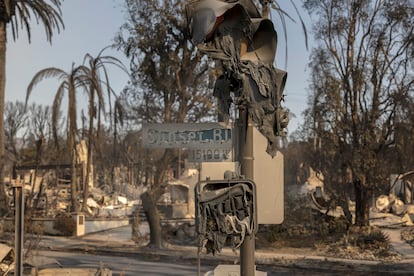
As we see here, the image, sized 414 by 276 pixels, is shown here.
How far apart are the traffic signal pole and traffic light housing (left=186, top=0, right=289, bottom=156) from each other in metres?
0.07

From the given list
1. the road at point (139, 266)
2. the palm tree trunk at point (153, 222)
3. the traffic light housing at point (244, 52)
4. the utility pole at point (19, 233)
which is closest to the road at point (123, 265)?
the road at point (139, 266)

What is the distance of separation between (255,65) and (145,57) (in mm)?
19454

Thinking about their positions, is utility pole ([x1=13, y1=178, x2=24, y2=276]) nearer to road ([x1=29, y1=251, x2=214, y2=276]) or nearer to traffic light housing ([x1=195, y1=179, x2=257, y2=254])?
traffic light housing ([x1=195, y1=179, x2=257, y2=254])

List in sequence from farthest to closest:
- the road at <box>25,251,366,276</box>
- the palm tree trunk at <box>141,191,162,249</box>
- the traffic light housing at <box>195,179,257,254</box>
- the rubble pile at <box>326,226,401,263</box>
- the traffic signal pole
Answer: the palm tree trunk at <box>141,191,162,249</box> < the rubble pile at <box>326,226,401,263</box> < the road at <box>25,251,366,276</box> < the traffic signal pole < the traffic light housing at <box>195,179,257,254</box>

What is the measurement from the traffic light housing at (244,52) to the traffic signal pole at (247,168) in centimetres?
7

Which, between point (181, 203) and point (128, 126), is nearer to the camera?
point (128, 126)

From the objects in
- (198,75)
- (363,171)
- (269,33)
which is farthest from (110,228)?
(269,33)

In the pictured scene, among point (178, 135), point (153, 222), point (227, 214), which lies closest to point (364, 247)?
point (153, 222)

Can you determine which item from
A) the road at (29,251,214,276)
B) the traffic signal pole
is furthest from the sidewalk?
the traffic signal pole

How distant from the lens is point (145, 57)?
22375 mm

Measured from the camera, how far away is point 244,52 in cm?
343

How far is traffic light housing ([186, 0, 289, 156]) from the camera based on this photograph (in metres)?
3.27

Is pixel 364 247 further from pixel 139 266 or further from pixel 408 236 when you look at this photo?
pixel 139 266

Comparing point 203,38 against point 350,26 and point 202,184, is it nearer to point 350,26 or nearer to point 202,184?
point 202,184
